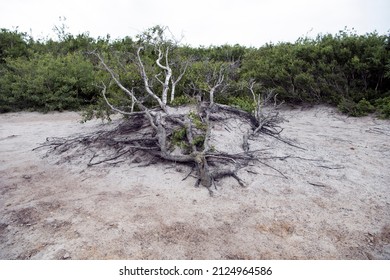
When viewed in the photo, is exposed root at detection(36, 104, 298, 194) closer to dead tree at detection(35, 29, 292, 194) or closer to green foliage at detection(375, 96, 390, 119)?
dead tree at detection(35, 29, 292, 194)

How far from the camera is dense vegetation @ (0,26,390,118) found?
25.1 feet

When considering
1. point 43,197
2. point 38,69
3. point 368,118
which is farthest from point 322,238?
point 38,69

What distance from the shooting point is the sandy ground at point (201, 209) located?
8.60ft

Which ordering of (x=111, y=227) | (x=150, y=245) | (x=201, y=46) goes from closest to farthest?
(x=150, y=245), (x=111, y=227), (x=201, y=46)

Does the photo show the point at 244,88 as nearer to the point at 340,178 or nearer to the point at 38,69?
the point at 340,178

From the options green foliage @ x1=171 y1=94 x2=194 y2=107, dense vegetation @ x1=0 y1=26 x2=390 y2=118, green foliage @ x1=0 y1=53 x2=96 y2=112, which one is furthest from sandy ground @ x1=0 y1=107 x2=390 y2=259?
green foliage @ x1=0 y1=53 x2=96 y2=112

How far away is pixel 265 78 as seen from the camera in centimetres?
933

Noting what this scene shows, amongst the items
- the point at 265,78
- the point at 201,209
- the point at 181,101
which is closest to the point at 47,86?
the point at 181,101

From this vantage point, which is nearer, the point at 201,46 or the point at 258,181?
the point at 258,181

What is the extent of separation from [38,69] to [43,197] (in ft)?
26.6

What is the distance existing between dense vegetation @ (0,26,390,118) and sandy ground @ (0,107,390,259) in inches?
106

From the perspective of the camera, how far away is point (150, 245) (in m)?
2.64

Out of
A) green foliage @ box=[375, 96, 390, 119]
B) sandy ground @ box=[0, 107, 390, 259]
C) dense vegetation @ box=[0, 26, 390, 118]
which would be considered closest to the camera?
sandy ground @ box=[0, 107, 390, 259]

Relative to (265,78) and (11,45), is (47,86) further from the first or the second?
(265,78)
